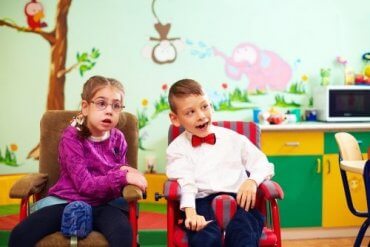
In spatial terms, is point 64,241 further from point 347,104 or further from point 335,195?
point 347,104

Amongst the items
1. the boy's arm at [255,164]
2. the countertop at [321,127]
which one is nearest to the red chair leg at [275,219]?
the boy's arm at [255,164]

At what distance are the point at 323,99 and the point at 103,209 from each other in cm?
232

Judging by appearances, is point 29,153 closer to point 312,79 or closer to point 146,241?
point 146,241

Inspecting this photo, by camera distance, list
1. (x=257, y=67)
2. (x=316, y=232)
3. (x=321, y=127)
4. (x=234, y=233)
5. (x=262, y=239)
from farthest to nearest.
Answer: (x=257, y=67), (x=316, y=232), (x=321, y=127), (x=262, y=239), (x=234, y=233)

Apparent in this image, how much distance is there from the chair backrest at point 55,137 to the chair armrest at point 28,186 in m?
0.07

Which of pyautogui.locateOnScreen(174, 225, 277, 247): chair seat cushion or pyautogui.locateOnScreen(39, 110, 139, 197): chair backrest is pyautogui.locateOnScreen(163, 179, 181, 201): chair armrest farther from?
pyautogui.locateOnScreen(39, 110, 139, 197): chair backrest

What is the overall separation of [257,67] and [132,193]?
229 cm

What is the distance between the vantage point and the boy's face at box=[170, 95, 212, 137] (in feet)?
6.33

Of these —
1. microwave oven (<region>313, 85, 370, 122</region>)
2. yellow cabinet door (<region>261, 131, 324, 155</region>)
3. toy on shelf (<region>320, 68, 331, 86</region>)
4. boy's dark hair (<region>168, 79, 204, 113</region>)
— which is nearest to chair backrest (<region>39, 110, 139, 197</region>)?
boy's dark hair (<region>168, 79, 204, 113</region>)

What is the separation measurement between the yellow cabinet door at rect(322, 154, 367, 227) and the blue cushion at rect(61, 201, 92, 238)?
2124mm

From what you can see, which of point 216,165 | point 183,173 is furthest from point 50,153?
point 216,165

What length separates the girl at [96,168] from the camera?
1.84 m

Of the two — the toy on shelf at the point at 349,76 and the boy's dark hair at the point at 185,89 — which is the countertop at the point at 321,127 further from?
the boy's dark hair at the point at 185,89

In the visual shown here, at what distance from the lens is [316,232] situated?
11.1 ft
